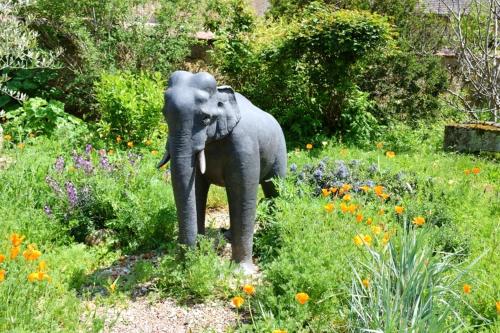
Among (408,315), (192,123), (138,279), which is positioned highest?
(192,123)

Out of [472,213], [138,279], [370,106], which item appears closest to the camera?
[138,279]

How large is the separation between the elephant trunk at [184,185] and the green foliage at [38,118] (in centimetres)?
480

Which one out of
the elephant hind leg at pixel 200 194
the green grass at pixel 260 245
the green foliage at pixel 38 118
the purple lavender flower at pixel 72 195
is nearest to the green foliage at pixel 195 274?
the green grass at pixel 260 245

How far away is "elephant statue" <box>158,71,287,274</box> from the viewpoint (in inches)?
121

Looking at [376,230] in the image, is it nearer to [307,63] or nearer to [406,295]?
[406,295]

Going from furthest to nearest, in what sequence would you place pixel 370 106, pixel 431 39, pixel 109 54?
pixel 431 39 → pixel 370 106 → pixel 109 54

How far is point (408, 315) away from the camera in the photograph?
2660 mm

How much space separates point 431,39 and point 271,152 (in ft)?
26.2

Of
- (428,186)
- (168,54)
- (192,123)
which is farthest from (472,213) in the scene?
(168,54)

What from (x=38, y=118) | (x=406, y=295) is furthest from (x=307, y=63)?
(x=406, y=295)

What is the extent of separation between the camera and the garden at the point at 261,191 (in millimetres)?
2982

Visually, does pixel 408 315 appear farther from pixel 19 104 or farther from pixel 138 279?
pixel 19 104

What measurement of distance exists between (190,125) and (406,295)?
1553 millimetres

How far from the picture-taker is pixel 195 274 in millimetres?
3371
